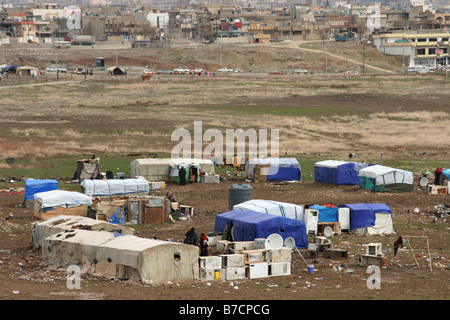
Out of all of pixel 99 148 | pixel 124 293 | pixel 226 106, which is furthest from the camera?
pixel 226 106

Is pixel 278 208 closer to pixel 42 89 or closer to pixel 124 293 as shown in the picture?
pixel 124 293

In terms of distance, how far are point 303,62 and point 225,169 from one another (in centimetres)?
10116

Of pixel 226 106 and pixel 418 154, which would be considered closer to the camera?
pixel 418 154

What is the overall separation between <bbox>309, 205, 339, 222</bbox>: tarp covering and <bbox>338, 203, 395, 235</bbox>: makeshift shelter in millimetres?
616

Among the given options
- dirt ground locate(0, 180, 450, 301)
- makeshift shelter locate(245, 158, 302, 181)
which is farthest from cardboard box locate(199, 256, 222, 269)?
makeshift shelter locate(245, 158, 302, 181)

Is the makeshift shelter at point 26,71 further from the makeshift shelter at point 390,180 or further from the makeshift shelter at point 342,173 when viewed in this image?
the makeshift shelter at point 390,180

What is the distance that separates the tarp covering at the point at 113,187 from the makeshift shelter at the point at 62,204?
3.02m

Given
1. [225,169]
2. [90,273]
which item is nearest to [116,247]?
[90,273]

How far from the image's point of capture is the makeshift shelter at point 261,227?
2589 cm

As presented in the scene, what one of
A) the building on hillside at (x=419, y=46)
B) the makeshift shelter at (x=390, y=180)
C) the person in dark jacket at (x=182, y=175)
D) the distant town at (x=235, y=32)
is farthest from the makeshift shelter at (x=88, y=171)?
the building on hillside at (x=419, y=46)

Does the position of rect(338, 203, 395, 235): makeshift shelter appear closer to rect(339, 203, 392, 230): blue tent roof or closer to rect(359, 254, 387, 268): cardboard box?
rect(339, 203, 392, 230): blue tent roof

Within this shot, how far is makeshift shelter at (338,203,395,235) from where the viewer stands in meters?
29.6

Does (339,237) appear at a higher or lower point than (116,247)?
lower

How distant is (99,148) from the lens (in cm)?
5091
